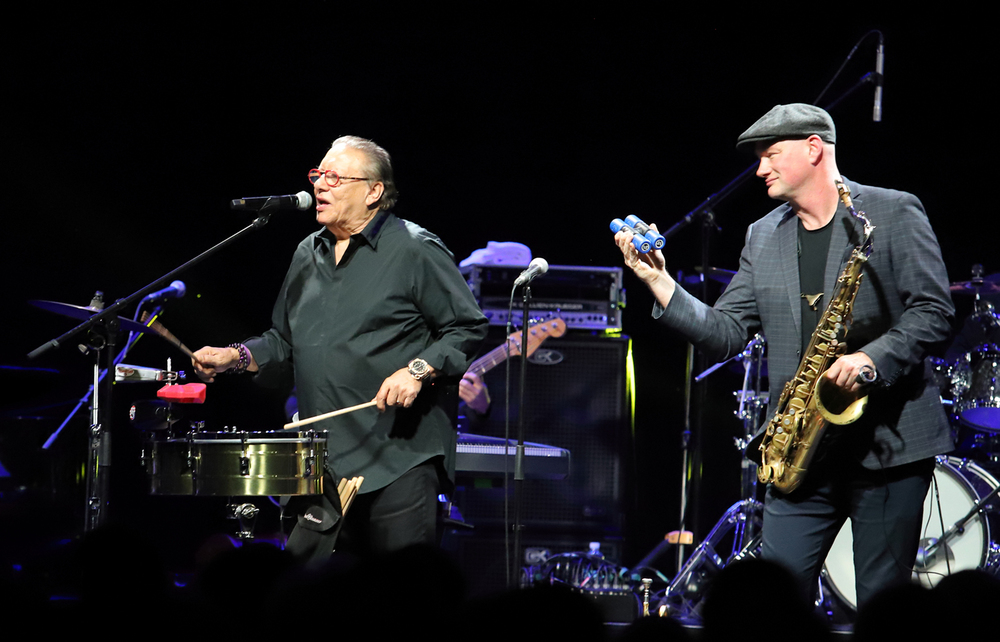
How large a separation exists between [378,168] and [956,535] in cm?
421

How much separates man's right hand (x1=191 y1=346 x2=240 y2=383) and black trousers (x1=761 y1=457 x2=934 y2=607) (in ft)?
7.31

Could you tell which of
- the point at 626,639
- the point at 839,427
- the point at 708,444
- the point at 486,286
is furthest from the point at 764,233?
the point at 708,444

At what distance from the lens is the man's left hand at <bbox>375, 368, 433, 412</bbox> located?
3932 millimetres

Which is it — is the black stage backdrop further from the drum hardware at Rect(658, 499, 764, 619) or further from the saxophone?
the saxophone

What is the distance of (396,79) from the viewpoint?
24.7 ft

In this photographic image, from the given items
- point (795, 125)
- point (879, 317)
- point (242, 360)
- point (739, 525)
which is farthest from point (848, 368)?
point (739, 525)

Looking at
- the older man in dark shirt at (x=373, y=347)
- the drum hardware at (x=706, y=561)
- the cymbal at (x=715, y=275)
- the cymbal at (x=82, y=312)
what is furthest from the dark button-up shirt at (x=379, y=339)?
the drum hardware at (x=706, y=561)

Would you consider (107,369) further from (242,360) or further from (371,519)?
(371,519)

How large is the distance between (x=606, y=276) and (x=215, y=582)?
4807 millimetres

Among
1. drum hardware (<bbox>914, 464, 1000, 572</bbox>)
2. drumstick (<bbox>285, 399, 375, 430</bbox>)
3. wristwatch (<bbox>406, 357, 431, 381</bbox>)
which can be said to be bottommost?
drum hardware (<bbox>914, 464, 1000, 572</bbox>)

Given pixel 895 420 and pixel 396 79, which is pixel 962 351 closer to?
pixel 895 420

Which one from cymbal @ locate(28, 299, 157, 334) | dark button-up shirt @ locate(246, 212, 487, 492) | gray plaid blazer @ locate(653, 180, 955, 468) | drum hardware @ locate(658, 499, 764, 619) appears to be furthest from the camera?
drum hardware @ locate(658, 499, 764, 619)

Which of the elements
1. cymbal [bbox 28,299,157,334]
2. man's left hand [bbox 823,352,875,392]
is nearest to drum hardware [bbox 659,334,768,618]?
man's left hand [bbox 823,352,875,392]

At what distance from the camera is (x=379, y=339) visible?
423 cm
